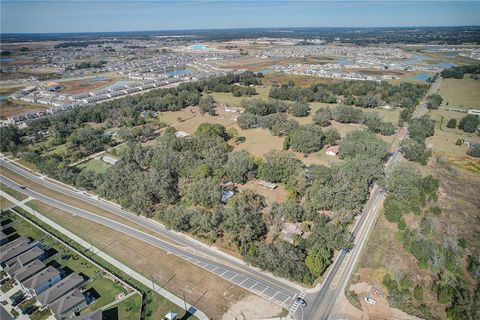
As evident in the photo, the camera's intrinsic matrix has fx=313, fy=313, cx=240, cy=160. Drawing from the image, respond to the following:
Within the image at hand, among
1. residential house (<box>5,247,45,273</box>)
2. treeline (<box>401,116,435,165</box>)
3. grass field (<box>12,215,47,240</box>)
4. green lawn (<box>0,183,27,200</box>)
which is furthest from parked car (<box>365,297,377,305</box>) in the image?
green lawn (<box>0,183,27,200</box>)

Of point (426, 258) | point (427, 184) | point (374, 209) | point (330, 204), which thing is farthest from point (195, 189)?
point (427, 184)

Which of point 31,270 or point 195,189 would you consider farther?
point 195,189

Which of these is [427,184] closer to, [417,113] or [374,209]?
[374,209]

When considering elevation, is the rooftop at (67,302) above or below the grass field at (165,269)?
above

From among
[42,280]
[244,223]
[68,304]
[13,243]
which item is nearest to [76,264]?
[42,280]

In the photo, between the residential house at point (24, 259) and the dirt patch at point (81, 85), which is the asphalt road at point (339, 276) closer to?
the residential house at point (24, 259)

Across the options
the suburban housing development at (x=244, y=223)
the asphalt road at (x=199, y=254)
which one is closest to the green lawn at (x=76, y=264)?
the suburban housing development at (x=244, y=223)

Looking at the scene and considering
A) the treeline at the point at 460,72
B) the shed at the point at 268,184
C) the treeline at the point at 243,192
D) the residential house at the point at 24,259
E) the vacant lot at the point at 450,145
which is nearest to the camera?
the residential house at the point at 24,259
